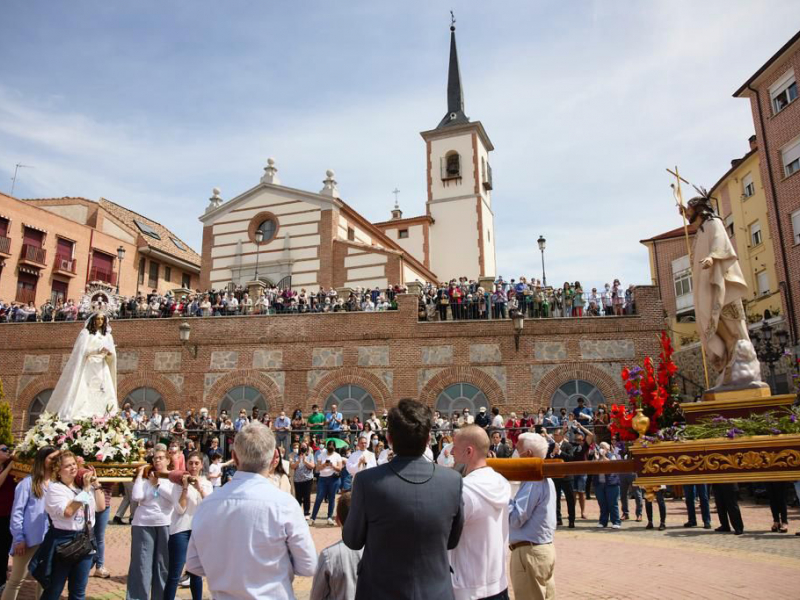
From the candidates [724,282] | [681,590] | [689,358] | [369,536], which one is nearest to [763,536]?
[681,590]

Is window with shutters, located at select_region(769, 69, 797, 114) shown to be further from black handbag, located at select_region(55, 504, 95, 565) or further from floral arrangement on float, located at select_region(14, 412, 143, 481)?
black handbag, located at select_region(55, 504, 95, 565)

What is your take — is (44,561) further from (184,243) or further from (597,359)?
(184,243)

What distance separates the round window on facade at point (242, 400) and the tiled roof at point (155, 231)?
82.1 feet

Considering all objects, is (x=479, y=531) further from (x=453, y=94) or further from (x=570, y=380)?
(x=453, y=94)

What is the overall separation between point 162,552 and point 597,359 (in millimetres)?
19752

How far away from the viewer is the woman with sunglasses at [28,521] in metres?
6.46

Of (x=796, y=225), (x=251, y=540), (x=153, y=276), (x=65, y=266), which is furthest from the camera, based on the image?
(x=153, y=276)

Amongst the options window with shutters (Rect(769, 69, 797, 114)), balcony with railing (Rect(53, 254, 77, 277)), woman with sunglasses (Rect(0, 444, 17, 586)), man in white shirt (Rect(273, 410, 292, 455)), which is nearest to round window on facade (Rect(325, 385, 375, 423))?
man in white shirt (Rect(273, 410, 292, 455))

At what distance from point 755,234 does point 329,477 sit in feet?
94.8

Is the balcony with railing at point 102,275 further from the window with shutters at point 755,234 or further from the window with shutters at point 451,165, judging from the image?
the window with shutters at point 755,234

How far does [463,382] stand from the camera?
24594mm

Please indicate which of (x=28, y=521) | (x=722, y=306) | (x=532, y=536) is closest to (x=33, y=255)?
(x=28, y=521)

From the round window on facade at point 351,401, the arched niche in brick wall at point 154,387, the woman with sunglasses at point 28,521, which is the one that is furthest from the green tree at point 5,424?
the woman with sunglasses at point 28,521

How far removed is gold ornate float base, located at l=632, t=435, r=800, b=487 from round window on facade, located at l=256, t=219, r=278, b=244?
32.3 m
